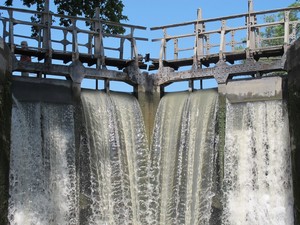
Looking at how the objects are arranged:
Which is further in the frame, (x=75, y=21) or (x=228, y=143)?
(x=75, y=21)

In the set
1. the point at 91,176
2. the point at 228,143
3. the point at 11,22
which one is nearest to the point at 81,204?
the point at 91,176

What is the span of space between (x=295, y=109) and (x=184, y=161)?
3726 mm

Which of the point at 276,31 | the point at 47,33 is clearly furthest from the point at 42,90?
the point at 276,31

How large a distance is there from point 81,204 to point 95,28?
5407 mm

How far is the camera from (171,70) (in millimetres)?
18172

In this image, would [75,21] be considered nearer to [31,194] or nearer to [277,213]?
[31,194]

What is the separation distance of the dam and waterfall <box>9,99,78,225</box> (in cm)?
3

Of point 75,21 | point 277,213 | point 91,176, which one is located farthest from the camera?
point 75,21

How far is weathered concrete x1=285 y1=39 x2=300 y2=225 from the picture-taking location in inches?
535

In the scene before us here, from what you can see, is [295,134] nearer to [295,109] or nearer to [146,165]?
[295,109]

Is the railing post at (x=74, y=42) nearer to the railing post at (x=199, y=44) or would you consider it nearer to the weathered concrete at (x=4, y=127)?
the weathered concrete at (x=4, y=127)

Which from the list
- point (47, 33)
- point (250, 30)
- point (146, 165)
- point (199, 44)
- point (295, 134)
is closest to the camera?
point (295, 134)

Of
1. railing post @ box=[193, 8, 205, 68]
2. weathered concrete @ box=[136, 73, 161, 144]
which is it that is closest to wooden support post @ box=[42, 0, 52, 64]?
weathered concrete @ box=[136, 73, 161, 144]

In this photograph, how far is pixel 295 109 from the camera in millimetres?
13922
